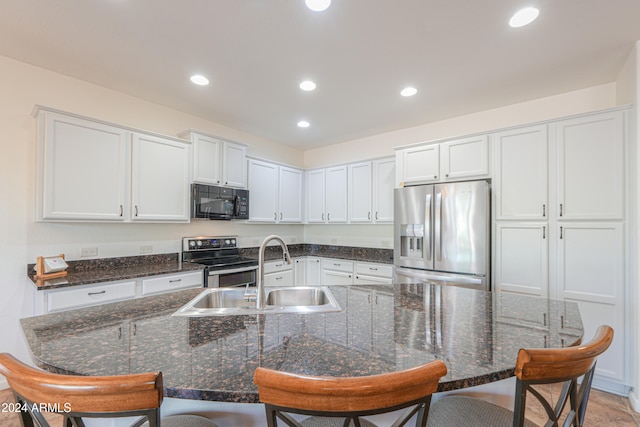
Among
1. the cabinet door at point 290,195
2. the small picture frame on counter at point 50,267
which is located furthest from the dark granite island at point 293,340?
the cabinet door at point 290,195

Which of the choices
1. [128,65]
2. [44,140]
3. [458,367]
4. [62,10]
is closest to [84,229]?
[44,140]

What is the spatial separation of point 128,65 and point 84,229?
1590 millimetres

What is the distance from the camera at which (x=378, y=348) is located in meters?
0.98

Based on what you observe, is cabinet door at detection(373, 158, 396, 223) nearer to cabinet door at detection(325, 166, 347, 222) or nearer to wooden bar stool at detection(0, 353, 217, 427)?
cabinet door at detection(325, 166, 347, 222)

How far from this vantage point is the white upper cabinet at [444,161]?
9.54 feet

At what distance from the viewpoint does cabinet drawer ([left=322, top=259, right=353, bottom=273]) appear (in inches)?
159

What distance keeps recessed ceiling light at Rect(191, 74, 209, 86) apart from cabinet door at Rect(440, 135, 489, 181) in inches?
102

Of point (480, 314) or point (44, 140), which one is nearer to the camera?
point (480, 314)

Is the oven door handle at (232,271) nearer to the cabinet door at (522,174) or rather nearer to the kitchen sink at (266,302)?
the kitchen sink at (266,302)

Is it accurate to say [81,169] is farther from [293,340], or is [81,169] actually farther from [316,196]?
[316,196]

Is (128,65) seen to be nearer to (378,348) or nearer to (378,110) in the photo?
(378,110)

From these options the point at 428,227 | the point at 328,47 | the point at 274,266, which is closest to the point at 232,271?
the point at 274,266

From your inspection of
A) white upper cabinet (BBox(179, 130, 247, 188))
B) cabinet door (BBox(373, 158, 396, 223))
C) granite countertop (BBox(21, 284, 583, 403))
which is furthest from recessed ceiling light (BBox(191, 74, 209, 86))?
Answer: cabinet door (BBox(373, 158, 396, 223))

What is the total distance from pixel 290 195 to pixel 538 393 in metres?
3.98
